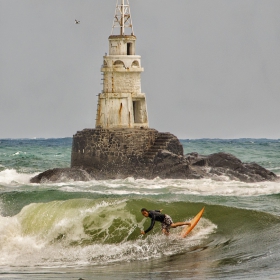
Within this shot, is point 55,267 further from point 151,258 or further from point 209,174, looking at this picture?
point 209,174

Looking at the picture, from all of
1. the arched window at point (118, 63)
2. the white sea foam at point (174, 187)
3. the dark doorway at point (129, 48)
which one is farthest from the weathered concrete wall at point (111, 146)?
the dark doorway at point (129, 48)

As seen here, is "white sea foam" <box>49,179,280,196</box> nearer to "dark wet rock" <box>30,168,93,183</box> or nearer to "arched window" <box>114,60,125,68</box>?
"dark wet rock" <box>30,168,93,183</box>

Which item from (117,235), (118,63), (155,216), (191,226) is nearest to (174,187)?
(118,63)

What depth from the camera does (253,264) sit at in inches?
840

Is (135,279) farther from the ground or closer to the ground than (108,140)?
closer to the ground

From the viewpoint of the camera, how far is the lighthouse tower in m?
46.3

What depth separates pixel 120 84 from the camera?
4662 centimetres

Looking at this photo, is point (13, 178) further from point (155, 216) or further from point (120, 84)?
point (155, 216)

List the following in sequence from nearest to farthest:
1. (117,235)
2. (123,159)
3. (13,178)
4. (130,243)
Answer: (130,243) < (117,235) < (123,159) < (13,178)

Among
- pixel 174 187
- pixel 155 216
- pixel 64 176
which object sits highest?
pixel 64 176

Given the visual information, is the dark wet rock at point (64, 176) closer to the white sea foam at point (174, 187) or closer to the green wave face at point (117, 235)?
the white sea foam at point (174, 187)

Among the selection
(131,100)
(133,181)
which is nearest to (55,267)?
(133,181)

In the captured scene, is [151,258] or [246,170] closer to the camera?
[151,258]

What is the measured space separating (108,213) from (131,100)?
20095 millimetres
